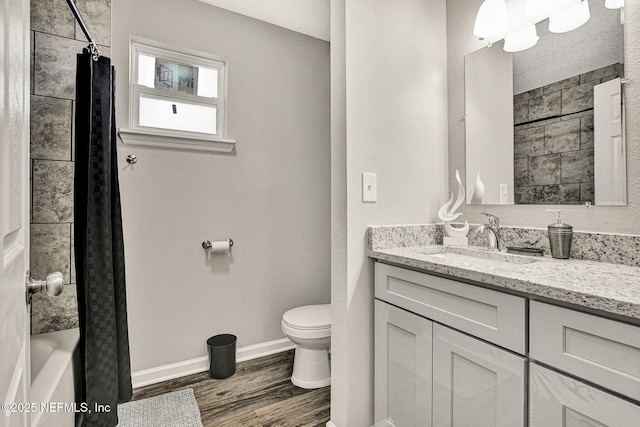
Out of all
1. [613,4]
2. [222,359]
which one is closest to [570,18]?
[613,4]

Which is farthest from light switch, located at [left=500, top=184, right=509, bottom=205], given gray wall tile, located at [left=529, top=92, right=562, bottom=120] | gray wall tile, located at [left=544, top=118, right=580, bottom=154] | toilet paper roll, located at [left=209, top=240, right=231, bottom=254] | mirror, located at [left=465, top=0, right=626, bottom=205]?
toilet paper roll, located at [left=209, top=240, right=231, bottom=254]

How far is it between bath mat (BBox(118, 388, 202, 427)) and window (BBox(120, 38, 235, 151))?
1.54m

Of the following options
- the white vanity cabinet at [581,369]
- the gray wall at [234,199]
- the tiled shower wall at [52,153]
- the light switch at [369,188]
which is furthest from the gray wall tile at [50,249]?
the white vanity cabinet at [581,369]

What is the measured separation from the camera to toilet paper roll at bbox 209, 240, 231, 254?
7.36ft

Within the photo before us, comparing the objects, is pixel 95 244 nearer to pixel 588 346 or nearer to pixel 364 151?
pixel 364 151

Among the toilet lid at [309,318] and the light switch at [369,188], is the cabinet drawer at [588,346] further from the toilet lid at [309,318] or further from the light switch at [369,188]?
→ the toilet lid at [309,318]

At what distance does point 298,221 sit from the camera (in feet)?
8.66

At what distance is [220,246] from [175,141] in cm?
76

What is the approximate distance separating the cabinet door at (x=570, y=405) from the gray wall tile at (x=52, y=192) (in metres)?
1.79

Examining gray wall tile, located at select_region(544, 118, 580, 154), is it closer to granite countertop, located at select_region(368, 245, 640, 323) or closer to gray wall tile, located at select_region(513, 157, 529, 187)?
gray wall tile, located at select_region(513, 157, 529, 187)

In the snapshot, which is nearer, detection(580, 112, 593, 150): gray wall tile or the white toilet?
detection(580, 112, 593, 150): gray wall tile

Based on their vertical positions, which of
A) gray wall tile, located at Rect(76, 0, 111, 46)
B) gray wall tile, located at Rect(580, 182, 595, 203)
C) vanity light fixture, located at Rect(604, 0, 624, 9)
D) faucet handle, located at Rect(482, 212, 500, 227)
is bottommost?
faucet handle, located at Rect(482, 212, 500, 227)

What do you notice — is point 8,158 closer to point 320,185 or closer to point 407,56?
point 407,56

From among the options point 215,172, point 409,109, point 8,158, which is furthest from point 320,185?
point 8,158
